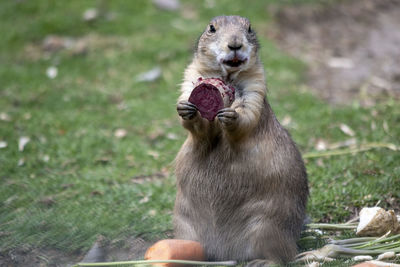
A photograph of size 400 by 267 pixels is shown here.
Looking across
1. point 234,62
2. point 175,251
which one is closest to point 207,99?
point 234,62

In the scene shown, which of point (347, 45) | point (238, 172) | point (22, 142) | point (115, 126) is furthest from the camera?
point (347, 45)

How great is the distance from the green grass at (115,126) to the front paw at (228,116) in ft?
2.86

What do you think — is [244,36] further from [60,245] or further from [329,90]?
[329,90]

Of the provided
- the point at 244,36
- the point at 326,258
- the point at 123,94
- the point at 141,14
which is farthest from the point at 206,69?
the point at 141,14

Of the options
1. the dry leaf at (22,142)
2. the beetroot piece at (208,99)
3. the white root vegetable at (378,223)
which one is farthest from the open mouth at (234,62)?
the dry leaf at (22,142)

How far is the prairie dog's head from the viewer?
307 cm

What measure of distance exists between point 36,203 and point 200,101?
1627mm

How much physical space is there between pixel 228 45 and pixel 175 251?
1160 millimetres

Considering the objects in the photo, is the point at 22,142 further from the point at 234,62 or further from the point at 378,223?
the point at 378,223

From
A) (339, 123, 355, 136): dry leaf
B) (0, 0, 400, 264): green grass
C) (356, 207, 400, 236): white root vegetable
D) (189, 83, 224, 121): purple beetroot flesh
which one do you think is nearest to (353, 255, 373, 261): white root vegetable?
(356, 207, 400, 236): white root vegetable

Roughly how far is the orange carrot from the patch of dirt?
369cm

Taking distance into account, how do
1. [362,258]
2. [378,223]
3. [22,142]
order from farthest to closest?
[22,142], [378,223], [362,258]

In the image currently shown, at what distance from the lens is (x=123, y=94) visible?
664 centimetres

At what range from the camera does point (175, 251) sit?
117 inches
